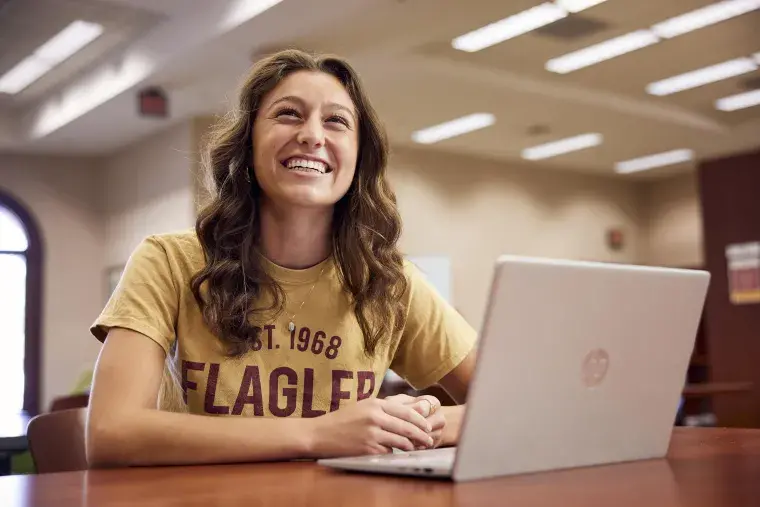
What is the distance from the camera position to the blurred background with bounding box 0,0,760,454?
5.96 metres

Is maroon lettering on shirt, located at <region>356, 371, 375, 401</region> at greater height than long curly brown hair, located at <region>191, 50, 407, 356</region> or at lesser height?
lesser

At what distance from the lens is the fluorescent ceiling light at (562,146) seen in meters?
9.56

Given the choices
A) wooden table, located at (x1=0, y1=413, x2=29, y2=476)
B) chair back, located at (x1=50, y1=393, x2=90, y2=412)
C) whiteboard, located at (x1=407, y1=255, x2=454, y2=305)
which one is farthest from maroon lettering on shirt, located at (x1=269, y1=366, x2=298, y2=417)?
whiteboard, located at (x1=407, y1=255, x2=454, y2=305)

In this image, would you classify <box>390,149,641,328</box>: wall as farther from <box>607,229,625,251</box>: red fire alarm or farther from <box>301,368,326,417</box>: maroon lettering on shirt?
<box>301,368,326,417</box>: maroon lettering on shirt

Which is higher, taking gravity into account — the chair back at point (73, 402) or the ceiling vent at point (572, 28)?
the ceiling vent at point (572, 28)

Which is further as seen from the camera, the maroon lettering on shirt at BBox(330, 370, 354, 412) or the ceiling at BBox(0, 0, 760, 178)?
the ceiling at BBox(0, 0, 760, 178)

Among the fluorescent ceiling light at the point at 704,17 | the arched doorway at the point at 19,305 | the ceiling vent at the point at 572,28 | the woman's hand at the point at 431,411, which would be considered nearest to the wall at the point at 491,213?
the ceiling vent at the point at 572,28

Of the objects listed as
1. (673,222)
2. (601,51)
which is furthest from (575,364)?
(673,222)

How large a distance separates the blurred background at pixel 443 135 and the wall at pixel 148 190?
28 mm

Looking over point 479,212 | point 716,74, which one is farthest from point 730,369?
point 479,212

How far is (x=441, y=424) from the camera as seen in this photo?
1.38 m

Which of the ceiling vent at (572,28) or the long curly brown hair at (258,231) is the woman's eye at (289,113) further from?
the ceiling vent at (572,28)

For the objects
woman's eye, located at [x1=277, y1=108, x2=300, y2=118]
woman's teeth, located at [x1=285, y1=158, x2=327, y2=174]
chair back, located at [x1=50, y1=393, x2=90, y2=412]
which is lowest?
chair back, located at [x1=50, y1=393, x2=90, y2=412]

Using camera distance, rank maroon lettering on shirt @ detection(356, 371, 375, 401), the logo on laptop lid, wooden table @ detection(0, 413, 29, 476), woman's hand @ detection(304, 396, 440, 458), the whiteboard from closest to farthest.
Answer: the logo on laptop lid, woman's hand @ detection(304, 396, 440, 458), maroon lettering on shirt @ detection(356, 371, 375, 401), wooden table @ detection(0, 413, 29, 476), the whiteboard
